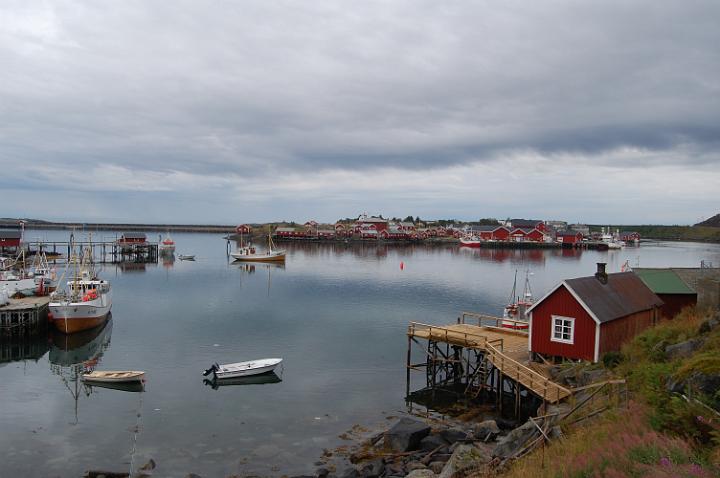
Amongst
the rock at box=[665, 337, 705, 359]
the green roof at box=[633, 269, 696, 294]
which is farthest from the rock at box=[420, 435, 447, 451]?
the green roof at box=[633, 269, 696, 294]

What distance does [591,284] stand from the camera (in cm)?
2689

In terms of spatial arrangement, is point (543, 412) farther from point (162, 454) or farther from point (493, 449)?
point (162, 454)

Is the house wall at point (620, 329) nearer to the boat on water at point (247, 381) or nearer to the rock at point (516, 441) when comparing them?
the rock at point (516, 441)

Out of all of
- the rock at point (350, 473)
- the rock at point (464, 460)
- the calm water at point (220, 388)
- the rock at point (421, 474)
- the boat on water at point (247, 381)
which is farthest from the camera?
the boat on water at point (247, 381)

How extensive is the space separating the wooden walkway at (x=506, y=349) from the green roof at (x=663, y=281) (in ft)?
27.5

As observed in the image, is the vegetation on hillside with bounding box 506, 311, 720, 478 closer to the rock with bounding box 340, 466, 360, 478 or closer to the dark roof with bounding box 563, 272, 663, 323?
the rock with bounding box 340, 466, 360, 478

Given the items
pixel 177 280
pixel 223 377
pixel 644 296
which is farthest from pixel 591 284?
pixel 177 280

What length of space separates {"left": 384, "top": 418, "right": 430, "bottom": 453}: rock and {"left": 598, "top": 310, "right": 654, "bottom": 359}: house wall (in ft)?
29.6

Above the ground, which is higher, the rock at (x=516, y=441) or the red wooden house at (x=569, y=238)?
the red wooden house at (x=569, y=238)

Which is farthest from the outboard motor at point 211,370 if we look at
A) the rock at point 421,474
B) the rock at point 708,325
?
the rock at point 708,325

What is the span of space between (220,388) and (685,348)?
73.9ft

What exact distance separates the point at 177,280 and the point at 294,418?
186ft

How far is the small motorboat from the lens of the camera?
102ft

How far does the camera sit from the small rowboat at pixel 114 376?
29773mm
